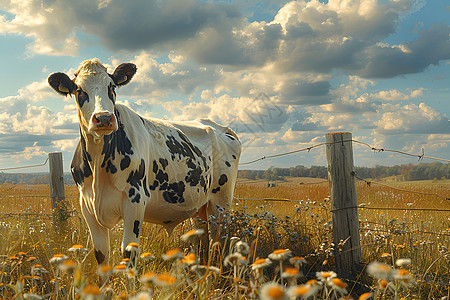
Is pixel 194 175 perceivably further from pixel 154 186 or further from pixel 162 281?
pixel 162 281

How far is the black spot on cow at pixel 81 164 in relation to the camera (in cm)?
444

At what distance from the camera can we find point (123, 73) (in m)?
4.64

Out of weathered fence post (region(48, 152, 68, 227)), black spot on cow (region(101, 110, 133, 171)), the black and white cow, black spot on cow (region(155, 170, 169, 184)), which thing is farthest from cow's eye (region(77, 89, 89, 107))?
weathered fence post (region(48, 152, 68, 227))

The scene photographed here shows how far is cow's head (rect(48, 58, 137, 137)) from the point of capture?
3.91 meters

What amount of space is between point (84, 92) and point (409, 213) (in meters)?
7.28

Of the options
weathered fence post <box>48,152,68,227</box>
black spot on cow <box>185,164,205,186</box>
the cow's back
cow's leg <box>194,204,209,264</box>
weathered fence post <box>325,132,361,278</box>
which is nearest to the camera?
the cow's back

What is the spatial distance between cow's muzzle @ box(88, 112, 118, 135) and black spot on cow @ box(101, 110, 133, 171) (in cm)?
42

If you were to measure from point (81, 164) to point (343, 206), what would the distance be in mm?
3347

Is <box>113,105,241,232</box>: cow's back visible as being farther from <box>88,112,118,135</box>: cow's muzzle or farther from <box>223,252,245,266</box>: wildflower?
<box>223,252,245,266</box>: wildflower

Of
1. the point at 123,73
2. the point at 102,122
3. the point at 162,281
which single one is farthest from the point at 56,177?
the point at 162,281

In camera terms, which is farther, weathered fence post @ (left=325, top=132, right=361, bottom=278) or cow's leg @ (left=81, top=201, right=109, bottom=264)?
weathered fence post @ (left=325, top=132, right=361, bottom=278)

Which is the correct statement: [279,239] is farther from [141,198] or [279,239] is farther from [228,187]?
[141,198]

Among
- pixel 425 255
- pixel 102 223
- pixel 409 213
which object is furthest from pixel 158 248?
pixel 409 213

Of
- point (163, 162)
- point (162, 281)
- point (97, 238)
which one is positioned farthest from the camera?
point (163, 162)
